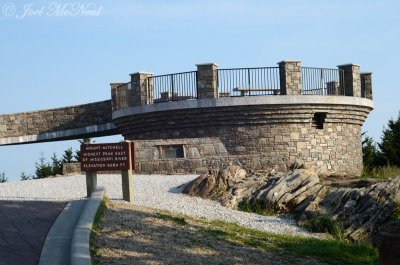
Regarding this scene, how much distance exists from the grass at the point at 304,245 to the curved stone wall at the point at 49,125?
776 inches

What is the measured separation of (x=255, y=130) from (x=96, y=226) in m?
15.2

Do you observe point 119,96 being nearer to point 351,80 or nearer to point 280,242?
point 351,80

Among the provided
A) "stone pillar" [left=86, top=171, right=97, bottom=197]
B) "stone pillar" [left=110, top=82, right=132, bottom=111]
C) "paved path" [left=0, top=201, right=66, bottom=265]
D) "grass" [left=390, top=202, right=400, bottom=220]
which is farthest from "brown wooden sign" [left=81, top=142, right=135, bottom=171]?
"stone pillar" [left=110, top=82, right=132, bottom=111]

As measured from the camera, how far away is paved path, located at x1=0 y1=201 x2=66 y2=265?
32.3ft

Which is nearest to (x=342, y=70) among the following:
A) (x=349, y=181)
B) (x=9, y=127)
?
(x=349, y=181)

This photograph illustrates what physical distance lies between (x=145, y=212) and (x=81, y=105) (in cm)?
2036

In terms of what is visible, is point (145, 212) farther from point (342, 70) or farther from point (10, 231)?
point (342, 70)

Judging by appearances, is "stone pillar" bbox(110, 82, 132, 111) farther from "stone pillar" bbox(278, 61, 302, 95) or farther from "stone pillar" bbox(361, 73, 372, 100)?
"stone pillar" bbox(361, 73, 372, 100)

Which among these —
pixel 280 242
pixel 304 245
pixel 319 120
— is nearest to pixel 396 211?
pixel 304 245

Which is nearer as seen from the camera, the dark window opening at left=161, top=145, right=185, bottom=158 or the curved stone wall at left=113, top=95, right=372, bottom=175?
the dark window opening at left=161, top=145, right=185, bottom=158

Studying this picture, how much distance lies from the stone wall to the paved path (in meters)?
18.8

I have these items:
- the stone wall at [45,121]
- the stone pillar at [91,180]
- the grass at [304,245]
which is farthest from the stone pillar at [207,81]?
the grass at [304,245]

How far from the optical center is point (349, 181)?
67.6 ft

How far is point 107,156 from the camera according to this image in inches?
662
